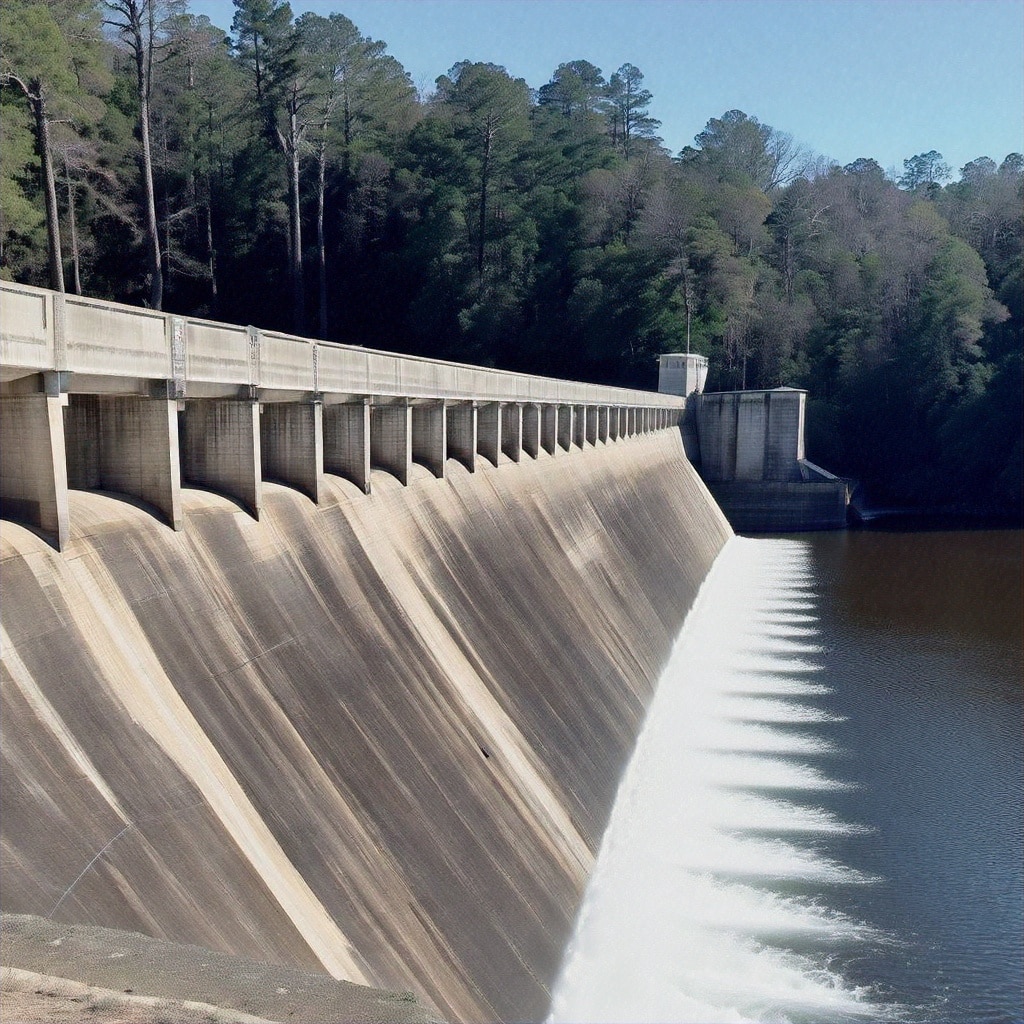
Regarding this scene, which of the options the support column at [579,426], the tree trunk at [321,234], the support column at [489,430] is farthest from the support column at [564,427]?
the tree trunk at [321,234]

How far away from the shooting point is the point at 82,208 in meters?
43.7

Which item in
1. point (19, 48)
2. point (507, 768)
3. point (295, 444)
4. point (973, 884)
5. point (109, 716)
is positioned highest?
point (19, 48)

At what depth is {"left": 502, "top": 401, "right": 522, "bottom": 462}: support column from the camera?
26.9 m

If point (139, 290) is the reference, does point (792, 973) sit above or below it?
below

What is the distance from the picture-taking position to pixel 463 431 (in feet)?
74.5

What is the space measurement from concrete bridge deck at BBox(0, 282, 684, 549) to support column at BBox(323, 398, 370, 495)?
0.02m

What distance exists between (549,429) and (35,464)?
2251 centimetres

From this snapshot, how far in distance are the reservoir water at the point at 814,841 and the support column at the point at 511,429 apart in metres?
6.65

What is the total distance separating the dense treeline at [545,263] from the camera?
188 ft

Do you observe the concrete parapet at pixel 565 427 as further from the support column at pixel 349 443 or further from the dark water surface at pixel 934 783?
the support column at pixel 349 443

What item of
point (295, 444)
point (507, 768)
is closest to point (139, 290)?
point (295, 444)

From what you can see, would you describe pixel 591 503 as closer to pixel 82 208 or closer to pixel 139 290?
pixel 82 208

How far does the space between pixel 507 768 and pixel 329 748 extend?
3.46 metres

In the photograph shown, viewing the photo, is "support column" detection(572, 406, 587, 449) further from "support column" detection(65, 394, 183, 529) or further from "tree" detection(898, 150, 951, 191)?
"tree" detection(898, 150, 951, 191)
